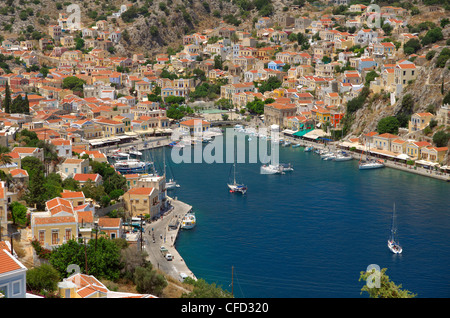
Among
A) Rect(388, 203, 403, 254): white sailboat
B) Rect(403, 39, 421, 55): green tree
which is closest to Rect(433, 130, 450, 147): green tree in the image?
Rect(388, 203, 403, 254): white sailboat

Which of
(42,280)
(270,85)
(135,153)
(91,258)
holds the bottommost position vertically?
(135,153)

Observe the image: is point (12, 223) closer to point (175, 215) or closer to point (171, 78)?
point (175, 215)

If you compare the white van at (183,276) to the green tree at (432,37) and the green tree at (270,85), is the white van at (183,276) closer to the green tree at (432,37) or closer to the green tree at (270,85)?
the green tree at (270,85)

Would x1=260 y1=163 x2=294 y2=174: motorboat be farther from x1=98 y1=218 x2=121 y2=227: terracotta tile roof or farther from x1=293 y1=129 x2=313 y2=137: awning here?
x1=98 y1=218 x2=121 y2=227: terracotta tile roof

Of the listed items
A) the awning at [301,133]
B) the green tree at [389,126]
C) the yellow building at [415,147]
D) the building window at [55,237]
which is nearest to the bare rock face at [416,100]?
the green tree at [389,126]

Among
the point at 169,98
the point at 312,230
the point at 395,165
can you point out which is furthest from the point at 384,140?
the point at 169,98

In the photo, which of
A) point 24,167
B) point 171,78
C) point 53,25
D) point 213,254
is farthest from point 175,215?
point 53,25

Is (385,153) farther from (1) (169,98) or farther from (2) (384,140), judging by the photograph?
(1) (169,98)
